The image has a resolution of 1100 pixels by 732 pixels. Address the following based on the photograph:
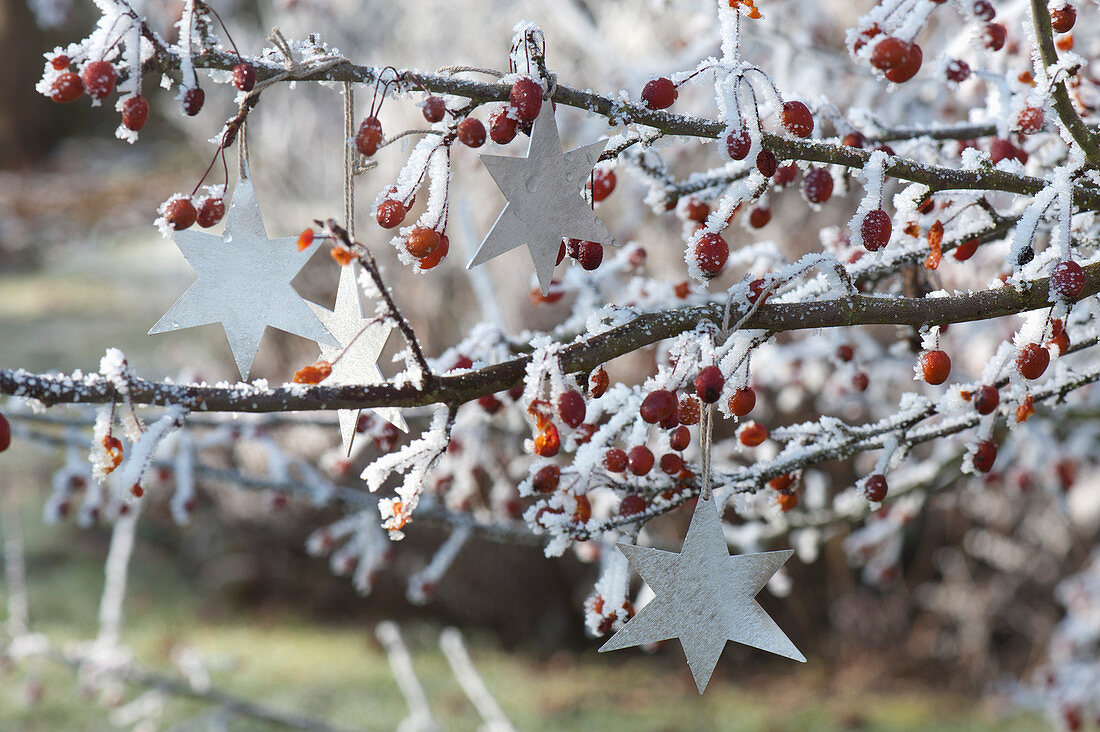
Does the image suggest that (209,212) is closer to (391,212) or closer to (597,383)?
(391,212)

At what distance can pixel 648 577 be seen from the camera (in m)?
1.04

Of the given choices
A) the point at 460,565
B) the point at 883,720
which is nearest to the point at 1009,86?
the point at 883,720

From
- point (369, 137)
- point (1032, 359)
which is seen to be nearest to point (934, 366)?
point (1032, 359)

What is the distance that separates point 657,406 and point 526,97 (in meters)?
0.33

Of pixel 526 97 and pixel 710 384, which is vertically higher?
pixel 526 97

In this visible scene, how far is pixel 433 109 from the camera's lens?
0.92m

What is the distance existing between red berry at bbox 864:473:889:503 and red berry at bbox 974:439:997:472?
125 mm

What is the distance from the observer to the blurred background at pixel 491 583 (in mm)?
3516

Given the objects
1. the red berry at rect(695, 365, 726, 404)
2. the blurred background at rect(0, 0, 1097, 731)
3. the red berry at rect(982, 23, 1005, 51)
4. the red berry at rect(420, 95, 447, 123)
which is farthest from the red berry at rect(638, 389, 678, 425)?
the blurred background at rect(0, 0, 1097, 731)

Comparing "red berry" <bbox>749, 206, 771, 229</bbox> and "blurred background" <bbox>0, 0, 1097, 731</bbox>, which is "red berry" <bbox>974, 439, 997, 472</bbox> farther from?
"blurred background" <bbox>0, 0, 1097, 731</bbox>

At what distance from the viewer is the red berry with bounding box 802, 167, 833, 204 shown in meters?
1.21

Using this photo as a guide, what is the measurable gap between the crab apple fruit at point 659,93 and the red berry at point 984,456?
0.66 metres

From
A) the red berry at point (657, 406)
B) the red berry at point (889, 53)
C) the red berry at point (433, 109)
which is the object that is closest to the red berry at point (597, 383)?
the red berry at point (657, 406)

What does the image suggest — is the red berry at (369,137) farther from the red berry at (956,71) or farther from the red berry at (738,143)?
the red berry at (956,71)
